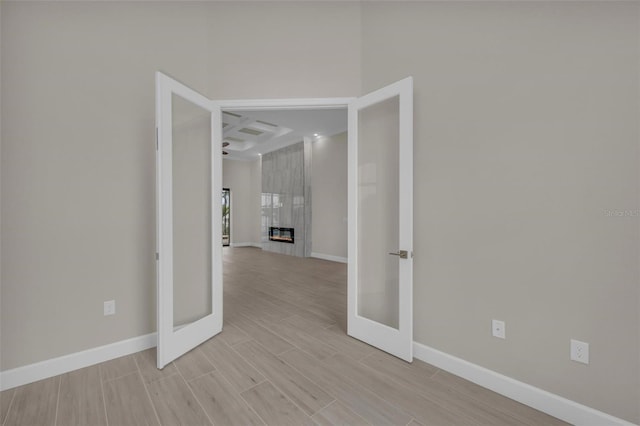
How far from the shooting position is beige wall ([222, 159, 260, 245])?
31.4 feet

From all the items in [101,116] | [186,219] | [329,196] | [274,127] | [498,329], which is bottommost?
[498,329]

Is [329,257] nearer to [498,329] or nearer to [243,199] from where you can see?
[243,199]

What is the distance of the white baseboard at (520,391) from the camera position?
1417mm

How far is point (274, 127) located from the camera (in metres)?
6.48

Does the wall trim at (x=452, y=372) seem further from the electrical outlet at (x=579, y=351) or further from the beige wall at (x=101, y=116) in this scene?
the electrical outlet at (x=579, y=351)

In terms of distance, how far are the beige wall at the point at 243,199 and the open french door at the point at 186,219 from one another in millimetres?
7046

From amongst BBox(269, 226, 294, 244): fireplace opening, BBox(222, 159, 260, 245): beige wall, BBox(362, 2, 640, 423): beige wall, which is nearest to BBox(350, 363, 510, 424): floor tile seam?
BBox(362, 2, 640, 423): beige wall

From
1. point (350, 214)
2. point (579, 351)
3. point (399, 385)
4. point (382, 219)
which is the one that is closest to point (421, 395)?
point (399, 385)

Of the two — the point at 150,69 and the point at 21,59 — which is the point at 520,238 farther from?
the point at 21,59

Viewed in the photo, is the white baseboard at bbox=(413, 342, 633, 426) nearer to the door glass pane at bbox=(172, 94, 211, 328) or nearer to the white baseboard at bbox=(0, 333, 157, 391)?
the door glass pane at bbox=(172, 94, 211, 328)

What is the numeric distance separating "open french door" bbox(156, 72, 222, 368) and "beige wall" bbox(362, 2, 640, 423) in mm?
1874

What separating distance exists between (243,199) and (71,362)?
26.6 feet

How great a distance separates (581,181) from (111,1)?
3597mm

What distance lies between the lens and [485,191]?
1.79m
